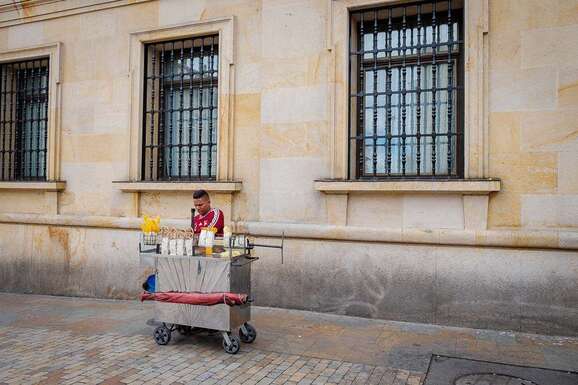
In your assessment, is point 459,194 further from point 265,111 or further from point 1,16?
point 1,16

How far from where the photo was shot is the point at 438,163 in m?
6.89

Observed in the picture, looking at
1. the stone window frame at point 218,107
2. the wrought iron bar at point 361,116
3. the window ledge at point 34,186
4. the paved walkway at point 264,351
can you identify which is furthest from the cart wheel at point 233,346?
the window ledge at point 34,186

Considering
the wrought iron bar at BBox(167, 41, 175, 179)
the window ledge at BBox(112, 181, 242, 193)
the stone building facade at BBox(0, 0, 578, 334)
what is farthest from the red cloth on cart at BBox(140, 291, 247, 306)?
the wrought iron bar at BBox(167, 41, 175, 179)

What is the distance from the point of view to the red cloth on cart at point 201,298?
207 inches

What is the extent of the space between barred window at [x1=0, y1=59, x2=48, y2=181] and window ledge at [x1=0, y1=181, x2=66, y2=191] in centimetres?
30

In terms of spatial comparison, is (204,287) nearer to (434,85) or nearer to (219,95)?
(219,95)

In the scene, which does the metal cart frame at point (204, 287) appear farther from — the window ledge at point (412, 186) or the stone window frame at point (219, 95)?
the stone window frame at point (219, 95)

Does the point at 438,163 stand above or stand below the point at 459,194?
above

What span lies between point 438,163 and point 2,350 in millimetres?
6008

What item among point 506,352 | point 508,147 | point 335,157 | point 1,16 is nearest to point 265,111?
point 335,157

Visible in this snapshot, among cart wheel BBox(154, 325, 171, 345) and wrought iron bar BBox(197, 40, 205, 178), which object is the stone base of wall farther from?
cart wheel BBox(154, 325, 171, 345)

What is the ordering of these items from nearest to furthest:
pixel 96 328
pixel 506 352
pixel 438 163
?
pixel 506 352
pixel 96 328
pixel 438 163

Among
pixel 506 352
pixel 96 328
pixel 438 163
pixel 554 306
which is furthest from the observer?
pixel 438 163

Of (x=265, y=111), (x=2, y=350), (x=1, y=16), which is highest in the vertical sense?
(x=1, y=16)
